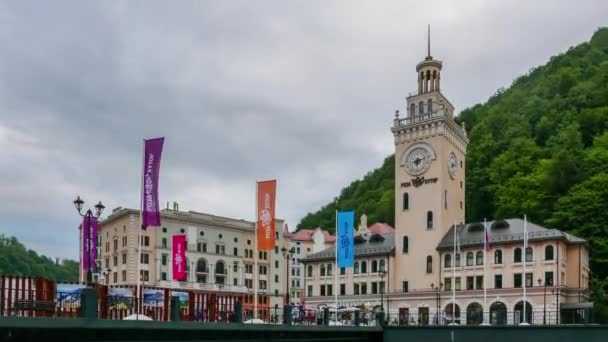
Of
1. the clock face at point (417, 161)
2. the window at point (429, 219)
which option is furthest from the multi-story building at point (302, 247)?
the window at point (429, 219)

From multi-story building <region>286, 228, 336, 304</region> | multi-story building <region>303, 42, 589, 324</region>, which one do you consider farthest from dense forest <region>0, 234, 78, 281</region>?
multi-story building <region>303, 42, 589, 324</region>

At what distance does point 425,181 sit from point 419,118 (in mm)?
7133

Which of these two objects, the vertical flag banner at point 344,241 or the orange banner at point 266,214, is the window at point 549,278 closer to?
the vertical flag banner at point 344,241

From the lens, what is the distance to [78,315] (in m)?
20.3

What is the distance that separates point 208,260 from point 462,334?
62173mm

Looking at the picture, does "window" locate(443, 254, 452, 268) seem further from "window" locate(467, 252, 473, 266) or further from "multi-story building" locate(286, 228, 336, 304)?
"multi-story building" locate(286, 228, 336, 304)

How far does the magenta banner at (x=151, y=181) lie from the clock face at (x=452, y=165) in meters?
49.2

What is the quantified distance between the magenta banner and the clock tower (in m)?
46.1

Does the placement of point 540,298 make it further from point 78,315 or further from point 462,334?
point 78,315

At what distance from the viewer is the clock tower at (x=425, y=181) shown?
229ft

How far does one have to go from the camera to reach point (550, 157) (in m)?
91.7

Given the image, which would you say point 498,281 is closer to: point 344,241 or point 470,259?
point 470,259

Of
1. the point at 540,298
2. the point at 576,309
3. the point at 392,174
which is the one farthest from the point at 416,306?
the point at 392,174

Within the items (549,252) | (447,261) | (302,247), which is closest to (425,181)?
(447,261)
